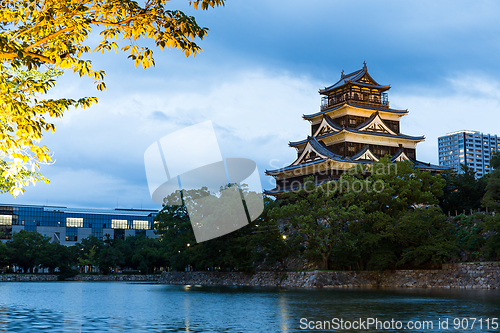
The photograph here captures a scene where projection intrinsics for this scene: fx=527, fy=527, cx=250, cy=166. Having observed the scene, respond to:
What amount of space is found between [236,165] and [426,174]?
16460mm

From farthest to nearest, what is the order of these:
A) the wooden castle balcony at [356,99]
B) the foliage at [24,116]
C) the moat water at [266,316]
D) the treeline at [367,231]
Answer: the wooden castle balcony at [356,99]
the treeline at [367,231]
the moat water at [266,316]
the foliage at [24,116]

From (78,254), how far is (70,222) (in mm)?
20772

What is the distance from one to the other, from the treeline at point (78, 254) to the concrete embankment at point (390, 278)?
103 ft

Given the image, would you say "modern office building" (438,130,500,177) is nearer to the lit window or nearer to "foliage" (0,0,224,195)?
the lit window

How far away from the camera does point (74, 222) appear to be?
95.9 metres

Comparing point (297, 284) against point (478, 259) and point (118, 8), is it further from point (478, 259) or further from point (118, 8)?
point (118, 8)

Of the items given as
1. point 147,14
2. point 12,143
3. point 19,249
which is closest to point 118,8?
point 147,14

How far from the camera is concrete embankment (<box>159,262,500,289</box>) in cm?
3409

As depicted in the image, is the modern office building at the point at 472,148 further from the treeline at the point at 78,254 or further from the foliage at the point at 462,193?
the foliage at the point at 462,193

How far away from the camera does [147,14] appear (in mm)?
10070

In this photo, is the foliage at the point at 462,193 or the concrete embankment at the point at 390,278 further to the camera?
the foliage at the point at 462,193

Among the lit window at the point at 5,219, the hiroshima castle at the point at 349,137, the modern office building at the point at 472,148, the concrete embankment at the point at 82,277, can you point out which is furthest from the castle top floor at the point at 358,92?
the modern office building at the point at 472,148

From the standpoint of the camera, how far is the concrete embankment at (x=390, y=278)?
3409 cm

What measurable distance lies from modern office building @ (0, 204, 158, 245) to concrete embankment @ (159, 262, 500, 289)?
57580mm
